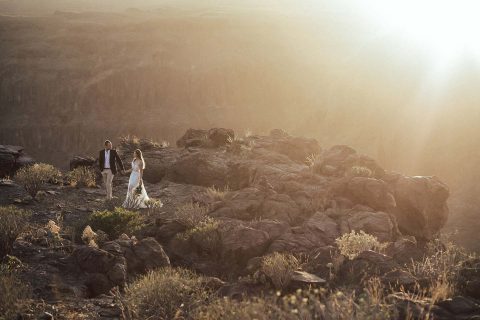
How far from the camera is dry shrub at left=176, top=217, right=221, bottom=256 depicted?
36.2ft

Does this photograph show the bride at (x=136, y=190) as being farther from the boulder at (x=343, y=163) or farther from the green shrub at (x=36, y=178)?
the boulder at (x=343, y=163)

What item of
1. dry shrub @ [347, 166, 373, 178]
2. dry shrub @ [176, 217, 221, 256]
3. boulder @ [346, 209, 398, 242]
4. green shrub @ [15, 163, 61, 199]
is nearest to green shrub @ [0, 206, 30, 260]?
dry shrub @ [176, 217, 221, 256]

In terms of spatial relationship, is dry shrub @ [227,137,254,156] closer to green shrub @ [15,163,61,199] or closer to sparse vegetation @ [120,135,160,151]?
sparse vegetation @ [120,135,160,151]

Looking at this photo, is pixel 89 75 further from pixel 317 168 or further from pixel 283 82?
pixel 317 168

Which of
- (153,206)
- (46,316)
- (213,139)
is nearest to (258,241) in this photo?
(153,206)

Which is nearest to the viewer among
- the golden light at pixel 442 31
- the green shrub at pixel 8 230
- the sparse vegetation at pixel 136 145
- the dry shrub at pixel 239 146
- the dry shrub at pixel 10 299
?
the dry shrub at pixel 10 299

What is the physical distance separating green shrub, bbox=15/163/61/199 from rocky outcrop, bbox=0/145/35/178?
8.94 ft

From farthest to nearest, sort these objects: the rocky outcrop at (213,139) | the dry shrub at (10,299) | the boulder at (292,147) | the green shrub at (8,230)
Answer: the rocky outcrop at (213,139) → the boulder at (292,147) → the green shrub at (8,230) → the dry shrub at (10,299)

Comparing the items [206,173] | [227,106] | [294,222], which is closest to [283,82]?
[227,106]

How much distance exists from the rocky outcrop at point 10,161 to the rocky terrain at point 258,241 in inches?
10.9

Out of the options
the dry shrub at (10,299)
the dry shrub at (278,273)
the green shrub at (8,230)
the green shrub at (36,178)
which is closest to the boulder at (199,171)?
the green shrub at (36,178)

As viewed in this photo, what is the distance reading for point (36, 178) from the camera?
54.6ft

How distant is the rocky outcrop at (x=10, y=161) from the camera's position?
66.1ft

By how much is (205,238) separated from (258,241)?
1.32 meters
